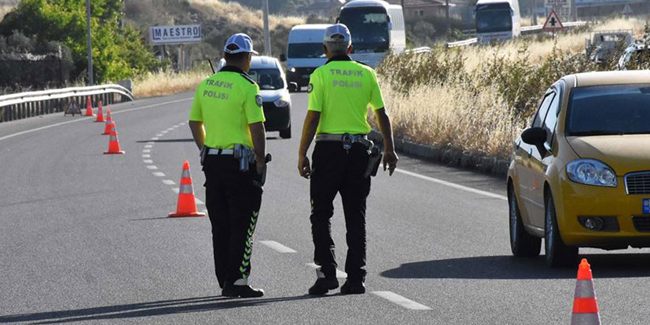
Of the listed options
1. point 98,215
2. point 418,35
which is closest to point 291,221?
point 98,215

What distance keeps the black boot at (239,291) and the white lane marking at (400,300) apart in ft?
2.74

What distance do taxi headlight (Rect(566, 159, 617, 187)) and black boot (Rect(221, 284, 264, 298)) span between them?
105 inches

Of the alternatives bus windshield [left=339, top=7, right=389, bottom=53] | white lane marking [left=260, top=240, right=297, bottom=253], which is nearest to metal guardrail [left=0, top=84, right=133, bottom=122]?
bus windshield [left=339, top=7, right=389, bottom=53]

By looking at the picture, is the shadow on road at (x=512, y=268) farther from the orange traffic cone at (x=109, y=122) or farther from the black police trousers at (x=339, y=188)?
the orange traffic cone at (x=109, y=122)

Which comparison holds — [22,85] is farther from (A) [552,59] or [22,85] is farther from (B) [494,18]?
(A) [552,59]

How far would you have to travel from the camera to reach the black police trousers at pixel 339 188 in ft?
35.0

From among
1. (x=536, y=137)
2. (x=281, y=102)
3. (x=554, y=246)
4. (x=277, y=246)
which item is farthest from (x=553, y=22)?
(x=554, y=246)

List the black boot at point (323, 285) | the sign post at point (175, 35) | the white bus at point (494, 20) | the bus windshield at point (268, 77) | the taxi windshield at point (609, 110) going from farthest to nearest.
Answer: the sign post at point (175, 35), the white bus at point (494, 20), the bus windshield at point (268, 77), the taxi windshield at point (609, 110), the black boot at point (323, 285)

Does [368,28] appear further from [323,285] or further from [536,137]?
[323,285]

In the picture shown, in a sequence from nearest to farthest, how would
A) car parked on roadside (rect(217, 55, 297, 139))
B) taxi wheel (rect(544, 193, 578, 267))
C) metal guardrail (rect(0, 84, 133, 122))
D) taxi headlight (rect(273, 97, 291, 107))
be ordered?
1. taxi wheel (rect(544, 193, 578, 267))
2. car parked on roadside (rect(217, 55, 297, 139))
3. taxi headlight (rect(273, 97, 291, 107))
4. metal guardrail (rect(0, 84, 133, 122))

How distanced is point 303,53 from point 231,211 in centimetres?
5550

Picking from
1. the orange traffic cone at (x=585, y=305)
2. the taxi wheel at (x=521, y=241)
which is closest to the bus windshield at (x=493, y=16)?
the taxi wheel at (x=521, y=241)

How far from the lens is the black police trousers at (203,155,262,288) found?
10555mm

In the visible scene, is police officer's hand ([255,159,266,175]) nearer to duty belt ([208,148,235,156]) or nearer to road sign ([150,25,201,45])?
duty belt ([208,148,235,156])
